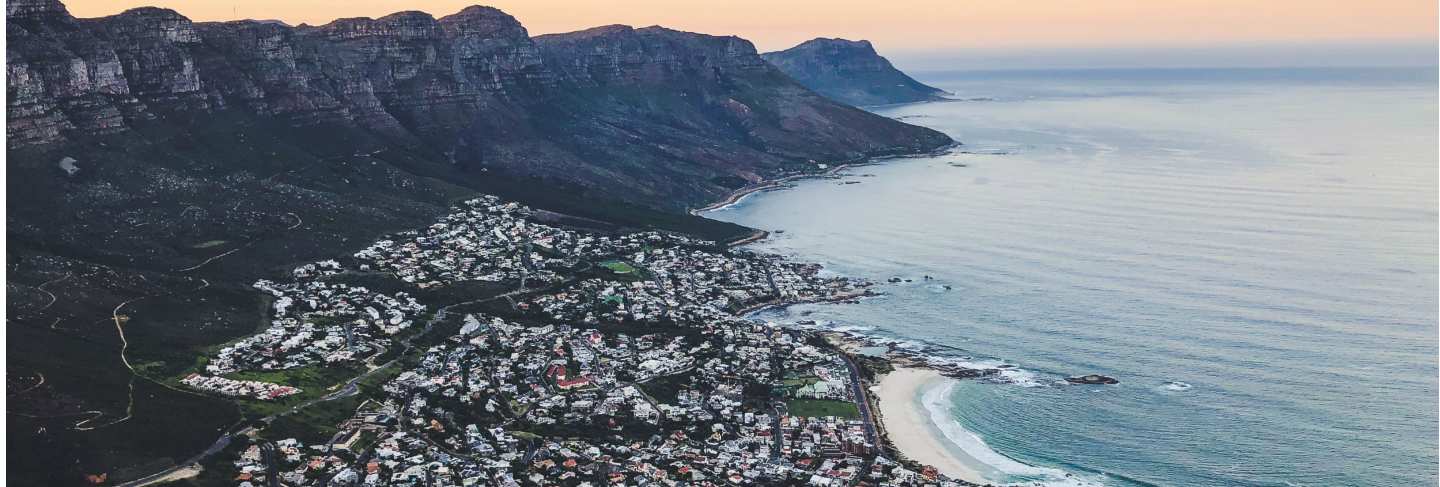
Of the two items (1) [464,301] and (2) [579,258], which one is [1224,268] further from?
(1) [464,301]

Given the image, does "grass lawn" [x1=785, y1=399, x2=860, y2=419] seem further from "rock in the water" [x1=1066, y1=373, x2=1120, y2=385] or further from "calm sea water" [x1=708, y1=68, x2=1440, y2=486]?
"rock in the water" [x1=1066, y1=373, x2=1120, y2=385]

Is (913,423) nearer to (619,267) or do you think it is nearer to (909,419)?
(909,419)

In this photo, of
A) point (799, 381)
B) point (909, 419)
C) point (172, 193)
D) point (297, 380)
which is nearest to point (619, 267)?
point (799, 381)

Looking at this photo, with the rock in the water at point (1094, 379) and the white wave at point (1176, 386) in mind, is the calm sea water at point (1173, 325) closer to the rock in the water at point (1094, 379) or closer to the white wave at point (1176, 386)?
the white wave at point (1176, 386)

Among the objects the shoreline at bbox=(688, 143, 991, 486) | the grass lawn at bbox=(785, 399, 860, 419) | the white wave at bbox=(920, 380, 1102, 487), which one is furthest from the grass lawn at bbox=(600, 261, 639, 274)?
the white wave at bbox=(920, 380, 1102, 487)

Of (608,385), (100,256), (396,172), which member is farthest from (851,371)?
(396,172)

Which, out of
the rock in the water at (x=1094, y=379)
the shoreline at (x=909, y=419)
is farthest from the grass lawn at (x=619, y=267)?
the rock in the water at (x=1094, y=379)
